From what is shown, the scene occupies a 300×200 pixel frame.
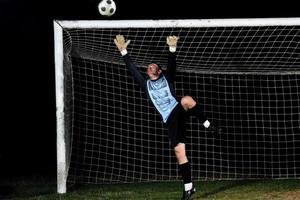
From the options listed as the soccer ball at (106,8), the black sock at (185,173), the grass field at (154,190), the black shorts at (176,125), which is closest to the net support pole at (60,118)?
the grass field at (154,190)

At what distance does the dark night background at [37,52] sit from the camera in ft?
34.4

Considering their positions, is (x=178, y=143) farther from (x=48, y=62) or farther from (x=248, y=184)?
(x=48, y=62)

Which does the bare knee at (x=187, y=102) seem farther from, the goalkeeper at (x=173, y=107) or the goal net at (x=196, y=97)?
the goal net at (x=196, y=97)

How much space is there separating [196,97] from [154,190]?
3.22m

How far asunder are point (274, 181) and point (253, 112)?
2526mm

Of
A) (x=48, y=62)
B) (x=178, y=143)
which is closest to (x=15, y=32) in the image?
(x=48, y=62)

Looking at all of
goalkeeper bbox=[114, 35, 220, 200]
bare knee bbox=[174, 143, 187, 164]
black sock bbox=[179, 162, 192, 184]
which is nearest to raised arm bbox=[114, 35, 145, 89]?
goalkeeper bbox=[114, 35, 220, 200]

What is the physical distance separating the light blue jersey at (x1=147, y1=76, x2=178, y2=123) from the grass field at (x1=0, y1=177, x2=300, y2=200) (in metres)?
1.15

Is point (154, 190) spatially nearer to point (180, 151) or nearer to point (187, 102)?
point (180, 151)

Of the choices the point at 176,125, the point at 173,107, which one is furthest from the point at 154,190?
the point at 173,107

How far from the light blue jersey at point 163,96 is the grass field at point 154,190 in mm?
1147

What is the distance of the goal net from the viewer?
8750 millimetres

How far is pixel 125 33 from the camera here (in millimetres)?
9328

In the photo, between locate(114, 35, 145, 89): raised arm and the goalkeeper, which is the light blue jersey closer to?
the goalkeeper
